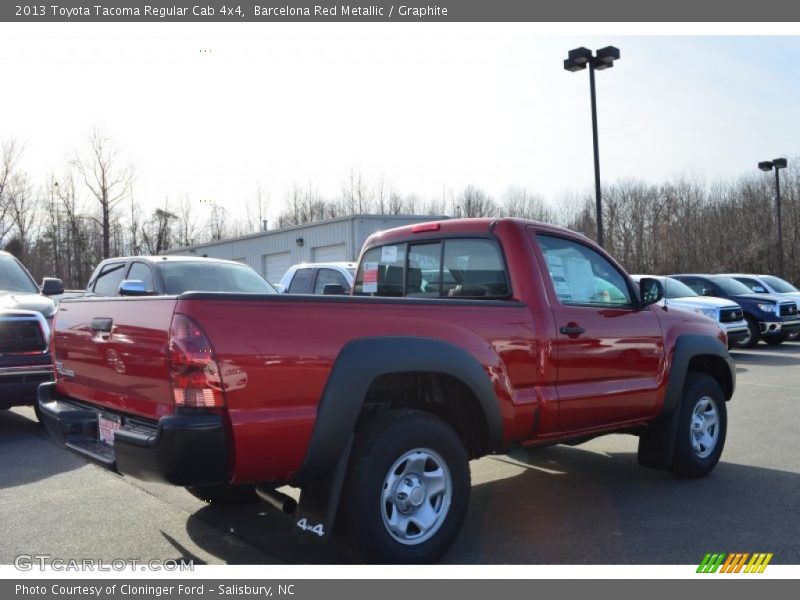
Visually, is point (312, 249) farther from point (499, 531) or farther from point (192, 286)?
point (499, 531)

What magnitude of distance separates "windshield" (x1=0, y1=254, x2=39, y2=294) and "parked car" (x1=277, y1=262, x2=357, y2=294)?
4.42 meters

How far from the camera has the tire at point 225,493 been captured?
4.55 metres

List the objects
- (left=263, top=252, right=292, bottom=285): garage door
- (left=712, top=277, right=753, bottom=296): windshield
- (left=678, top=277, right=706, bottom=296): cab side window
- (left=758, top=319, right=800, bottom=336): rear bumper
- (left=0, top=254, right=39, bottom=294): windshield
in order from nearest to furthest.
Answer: (left=0, top=254, right=39, bottom=294): windshield, (left=758, top=319, right=800, bottom=336): rear bumper, (left=712, top=277, right=753, bottom=296): windshield, (left=678, top=277, right=706, bottom=296): cab side window, (left=263, top=252, right=292, bottom=285): garage door

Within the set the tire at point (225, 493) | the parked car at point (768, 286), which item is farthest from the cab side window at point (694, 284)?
the tire at point (225, 493)

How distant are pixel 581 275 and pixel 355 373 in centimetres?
215

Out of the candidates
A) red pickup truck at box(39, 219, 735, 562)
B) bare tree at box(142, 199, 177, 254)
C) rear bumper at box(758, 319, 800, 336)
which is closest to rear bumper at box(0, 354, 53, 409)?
red pickup truck at box(39, 219, 735, 562)

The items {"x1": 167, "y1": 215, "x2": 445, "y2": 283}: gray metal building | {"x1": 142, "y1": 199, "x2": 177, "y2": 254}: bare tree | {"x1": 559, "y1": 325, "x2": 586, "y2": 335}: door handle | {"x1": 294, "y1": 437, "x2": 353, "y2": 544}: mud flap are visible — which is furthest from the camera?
{"x1": 142, "y1": 199, "x2": 177, "y2": 254}: bare tree

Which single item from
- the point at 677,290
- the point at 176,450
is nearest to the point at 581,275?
the point at 176,450

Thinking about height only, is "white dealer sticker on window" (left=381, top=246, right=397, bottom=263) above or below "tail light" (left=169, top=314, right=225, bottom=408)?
above

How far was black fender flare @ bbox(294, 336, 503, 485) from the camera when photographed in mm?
3406

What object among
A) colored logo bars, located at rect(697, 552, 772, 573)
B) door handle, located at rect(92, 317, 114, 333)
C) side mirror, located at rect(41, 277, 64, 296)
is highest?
Result: side mirror, located at rect(41, 277, 64, 296)

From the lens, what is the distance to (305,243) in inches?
928

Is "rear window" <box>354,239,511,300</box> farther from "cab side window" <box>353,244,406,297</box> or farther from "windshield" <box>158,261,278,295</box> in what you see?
"windshield" <box>158,261,278,295</box>

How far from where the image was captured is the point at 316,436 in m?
3.38
